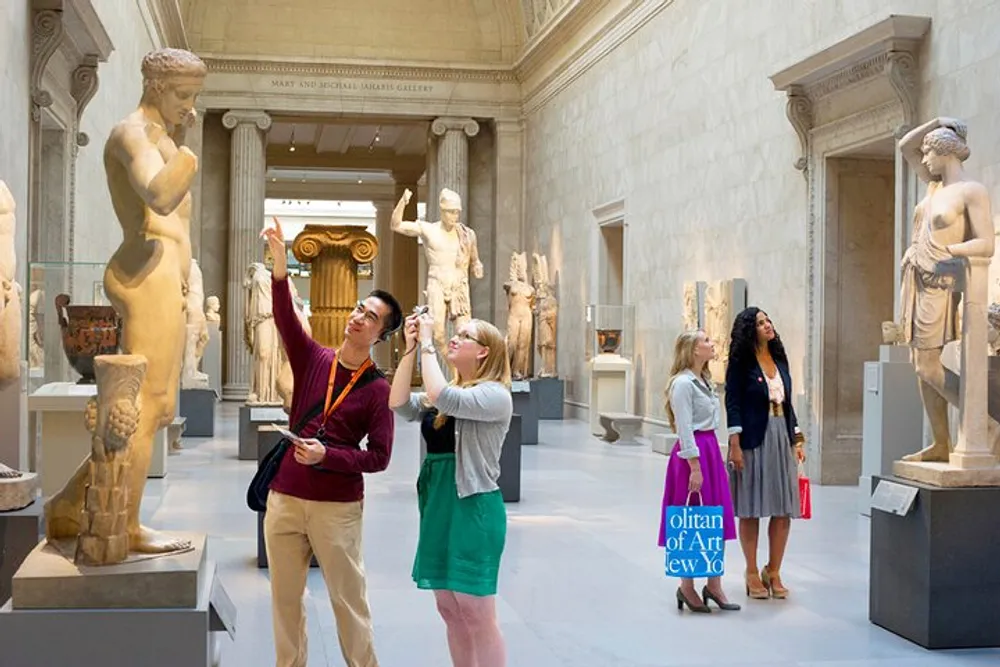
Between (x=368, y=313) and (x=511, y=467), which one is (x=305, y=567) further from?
(x=511, y=467)

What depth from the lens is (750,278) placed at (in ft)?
54.7

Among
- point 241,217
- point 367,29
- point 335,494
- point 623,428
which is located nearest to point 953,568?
point 335,494

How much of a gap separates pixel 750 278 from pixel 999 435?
8.99 m

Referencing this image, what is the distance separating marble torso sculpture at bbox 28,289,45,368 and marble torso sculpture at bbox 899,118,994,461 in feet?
22.8

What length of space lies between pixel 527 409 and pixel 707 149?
194 inches

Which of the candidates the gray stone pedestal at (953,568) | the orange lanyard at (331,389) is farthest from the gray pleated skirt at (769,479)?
the orange lanyard at (331,389)

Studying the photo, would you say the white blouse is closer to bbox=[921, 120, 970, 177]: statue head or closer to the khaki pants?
bbox=[921, 120, 970, 177]: statue head

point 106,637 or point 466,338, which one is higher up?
point 466,338

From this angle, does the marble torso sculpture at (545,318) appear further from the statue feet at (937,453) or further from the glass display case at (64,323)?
the statue feet at (937,453)

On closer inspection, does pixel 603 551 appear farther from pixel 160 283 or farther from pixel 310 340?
pixel 160 283

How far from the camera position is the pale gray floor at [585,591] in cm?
664

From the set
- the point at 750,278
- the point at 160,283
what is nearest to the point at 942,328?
the point at 160,283

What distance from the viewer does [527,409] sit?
1973cm

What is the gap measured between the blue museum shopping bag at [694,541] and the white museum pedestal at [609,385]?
13830 millimetres
